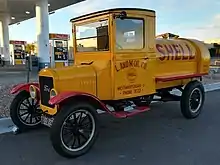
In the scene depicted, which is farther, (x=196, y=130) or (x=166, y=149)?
(x=196, y=130)

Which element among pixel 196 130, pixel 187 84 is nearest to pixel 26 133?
pixel 196 130

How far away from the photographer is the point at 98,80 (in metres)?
4.97

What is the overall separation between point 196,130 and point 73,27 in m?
3.23

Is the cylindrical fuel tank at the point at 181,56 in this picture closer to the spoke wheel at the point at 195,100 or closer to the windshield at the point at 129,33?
A: the spoke wheel at the point at 195,100

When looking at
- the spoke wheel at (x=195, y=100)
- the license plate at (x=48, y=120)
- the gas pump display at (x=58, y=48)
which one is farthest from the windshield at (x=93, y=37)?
the gas pump display at (x=58, y=48)

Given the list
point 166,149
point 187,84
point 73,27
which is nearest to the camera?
point 166,149

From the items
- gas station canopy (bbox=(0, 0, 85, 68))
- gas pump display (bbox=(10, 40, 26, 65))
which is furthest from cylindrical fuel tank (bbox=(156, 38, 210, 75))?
gas pump display (bbox=(10, 40, 26, 65))

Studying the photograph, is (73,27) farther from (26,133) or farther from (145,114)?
(145,114)

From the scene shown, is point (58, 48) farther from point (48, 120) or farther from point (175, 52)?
point (48, 120)

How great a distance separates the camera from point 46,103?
488 centimetres

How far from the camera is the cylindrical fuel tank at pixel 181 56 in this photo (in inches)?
241

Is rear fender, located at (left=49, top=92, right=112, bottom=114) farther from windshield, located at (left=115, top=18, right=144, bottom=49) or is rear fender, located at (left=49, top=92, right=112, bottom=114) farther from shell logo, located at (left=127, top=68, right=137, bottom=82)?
windshield, located at (left=115, top=18, right=144, bottom=49)

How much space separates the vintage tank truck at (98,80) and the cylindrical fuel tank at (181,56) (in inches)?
0.9

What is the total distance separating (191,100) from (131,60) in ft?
7.61
